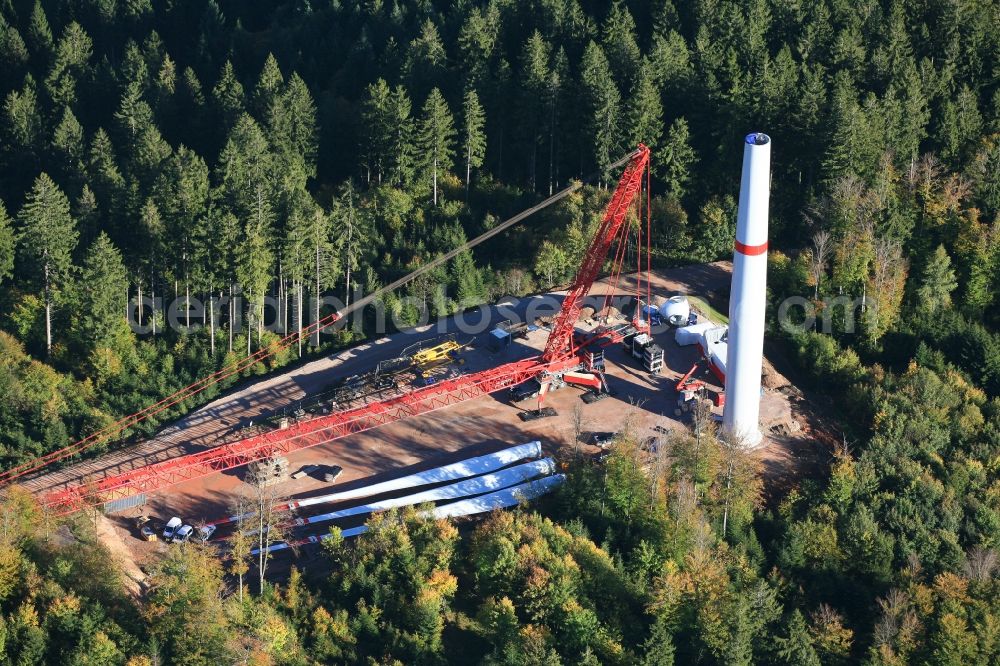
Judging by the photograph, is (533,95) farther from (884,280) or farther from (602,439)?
(602,439)

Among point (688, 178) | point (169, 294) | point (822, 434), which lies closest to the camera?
point (822, 434)

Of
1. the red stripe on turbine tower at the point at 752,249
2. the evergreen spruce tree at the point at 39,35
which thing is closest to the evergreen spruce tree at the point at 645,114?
the red stripe on turbine tower at the point at 752,249

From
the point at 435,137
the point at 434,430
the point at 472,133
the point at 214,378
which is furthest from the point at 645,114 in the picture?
the point at 214,378

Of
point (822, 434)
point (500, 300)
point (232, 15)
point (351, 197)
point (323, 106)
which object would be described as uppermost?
point (232, 15)

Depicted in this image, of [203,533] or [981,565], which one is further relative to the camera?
[203,533]

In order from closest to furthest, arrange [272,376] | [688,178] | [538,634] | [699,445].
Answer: [538,634] < [699,445] < [272,376] < [688,178]

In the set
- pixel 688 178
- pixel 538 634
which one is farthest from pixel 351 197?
pixel 538 634

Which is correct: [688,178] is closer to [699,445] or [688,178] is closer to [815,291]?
[815,291]
